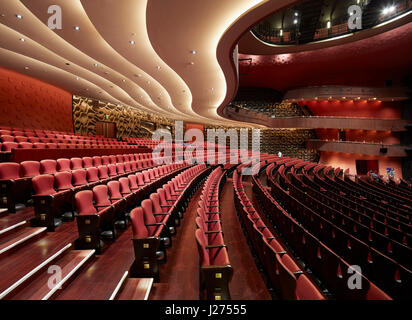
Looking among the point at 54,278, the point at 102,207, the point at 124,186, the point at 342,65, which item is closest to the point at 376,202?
the point at 124,186

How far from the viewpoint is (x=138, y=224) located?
122 centimetres

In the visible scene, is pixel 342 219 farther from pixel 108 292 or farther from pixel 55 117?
pixel 55 117

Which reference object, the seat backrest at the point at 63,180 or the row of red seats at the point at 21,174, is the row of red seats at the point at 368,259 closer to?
the seat backrest at the point at 63,180

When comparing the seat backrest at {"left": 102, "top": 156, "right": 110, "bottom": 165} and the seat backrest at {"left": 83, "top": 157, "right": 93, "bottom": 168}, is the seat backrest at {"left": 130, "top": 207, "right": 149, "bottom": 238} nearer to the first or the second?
the seat backrest at {"left": 83, "top": 157, "right": 93, "bottom": 168}

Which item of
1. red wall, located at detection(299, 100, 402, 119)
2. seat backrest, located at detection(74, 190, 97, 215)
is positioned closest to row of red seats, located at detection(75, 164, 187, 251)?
seat backrest, located at detection(74, 190, 97, 215)

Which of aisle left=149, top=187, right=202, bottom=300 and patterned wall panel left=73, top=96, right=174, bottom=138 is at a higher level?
patterned wall panel left=73, top=96, right=174, bottom=138

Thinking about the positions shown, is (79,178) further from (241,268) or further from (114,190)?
(241,268)

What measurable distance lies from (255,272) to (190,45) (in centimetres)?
212

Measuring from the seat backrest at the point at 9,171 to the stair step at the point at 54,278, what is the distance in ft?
3.02

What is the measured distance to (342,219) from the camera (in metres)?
1.73

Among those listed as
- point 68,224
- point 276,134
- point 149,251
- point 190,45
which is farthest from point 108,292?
point 276,134

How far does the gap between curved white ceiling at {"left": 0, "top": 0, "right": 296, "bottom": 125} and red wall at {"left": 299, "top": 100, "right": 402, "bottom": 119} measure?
5.72 meters

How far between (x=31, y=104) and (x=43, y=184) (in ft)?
11.8

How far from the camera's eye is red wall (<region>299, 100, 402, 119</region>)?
24.8 ft
